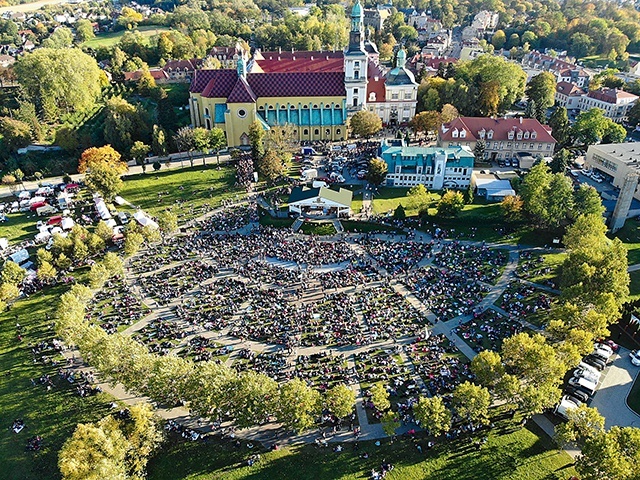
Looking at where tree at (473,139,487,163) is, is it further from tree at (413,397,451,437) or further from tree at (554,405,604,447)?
tree at (413,397,451,437)

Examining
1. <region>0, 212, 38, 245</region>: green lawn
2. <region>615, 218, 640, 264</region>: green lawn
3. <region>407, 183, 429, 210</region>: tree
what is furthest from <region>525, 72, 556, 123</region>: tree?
<region>0, 212, 38, 245</region>: green lawn

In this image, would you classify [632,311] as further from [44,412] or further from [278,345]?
[44,412]

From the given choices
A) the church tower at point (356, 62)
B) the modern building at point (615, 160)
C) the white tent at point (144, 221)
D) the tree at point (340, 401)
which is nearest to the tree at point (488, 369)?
the tree at point (340, 401)

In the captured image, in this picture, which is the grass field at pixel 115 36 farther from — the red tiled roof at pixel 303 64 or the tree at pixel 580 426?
the tree at pixel 580 426

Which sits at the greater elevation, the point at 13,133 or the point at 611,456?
the point at 13,133

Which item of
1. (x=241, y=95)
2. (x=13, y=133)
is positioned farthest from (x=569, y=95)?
(x=13, y=133)

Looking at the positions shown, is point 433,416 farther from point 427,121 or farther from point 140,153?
point 140,153
